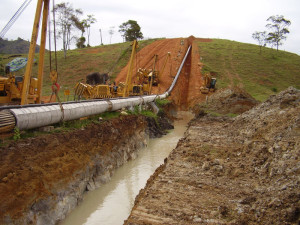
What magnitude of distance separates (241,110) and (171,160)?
1403 cm

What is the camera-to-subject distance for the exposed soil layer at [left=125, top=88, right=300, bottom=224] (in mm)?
6988

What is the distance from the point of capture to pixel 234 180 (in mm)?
9602

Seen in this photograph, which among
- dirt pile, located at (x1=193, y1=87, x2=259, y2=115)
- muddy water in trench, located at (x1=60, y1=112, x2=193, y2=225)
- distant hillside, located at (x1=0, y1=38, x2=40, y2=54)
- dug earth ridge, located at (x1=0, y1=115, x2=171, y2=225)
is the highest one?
distant hillside, located at (x1=0, y1=38, x2=40, y2=54)

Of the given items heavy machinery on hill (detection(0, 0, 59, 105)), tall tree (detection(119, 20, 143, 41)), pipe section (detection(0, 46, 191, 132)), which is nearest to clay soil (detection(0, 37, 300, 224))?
pipe section (detection(0, 46, 191, 132))

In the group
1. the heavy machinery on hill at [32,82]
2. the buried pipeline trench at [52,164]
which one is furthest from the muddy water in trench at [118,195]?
the heavy machinery on hill at [32,82]

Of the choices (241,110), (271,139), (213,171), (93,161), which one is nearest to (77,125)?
(93,161)

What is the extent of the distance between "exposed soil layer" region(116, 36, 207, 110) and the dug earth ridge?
19.0 m

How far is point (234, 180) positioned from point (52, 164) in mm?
6614

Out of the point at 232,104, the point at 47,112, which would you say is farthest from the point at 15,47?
the point at 47,112

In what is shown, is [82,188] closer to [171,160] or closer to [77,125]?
[77,125]

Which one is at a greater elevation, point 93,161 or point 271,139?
point 271,139

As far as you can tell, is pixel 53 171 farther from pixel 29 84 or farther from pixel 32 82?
pixel 32 82

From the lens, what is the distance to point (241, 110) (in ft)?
77.9

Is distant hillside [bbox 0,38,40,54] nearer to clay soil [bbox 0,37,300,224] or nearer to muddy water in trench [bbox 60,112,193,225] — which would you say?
muddy water in trench [bbox 60,112,193,225]
